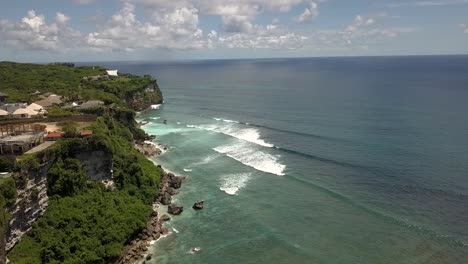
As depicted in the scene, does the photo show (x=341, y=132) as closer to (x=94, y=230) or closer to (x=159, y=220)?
(x=159, y=220)

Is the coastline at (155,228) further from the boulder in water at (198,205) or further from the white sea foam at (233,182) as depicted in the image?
the white sea foam at (233,182)

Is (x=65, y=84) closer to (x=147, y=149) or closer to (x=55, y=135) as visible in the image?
(x=147, y=149)

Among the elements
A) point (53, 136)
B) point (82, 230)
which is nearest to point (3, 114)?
point (53, 136)

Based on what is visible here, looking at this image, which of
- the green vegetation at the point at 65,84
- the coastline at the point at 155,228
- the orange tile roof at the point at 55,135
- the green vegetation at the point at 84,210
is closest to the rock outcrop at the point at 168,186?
the coastline at the point at 155,228

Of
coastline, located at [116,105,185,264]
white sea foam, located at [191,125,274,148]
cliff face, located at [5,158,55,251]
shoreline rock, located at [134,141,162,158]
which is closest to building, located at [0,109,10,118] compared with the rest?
shoreline rock, located at [134,141,162,158]

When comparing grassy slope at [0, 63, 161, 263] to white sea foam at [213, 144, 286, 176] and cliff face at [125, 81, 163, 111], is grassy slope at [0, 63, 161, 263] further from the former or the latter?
cliff face at [125, 81, 163, 111]
